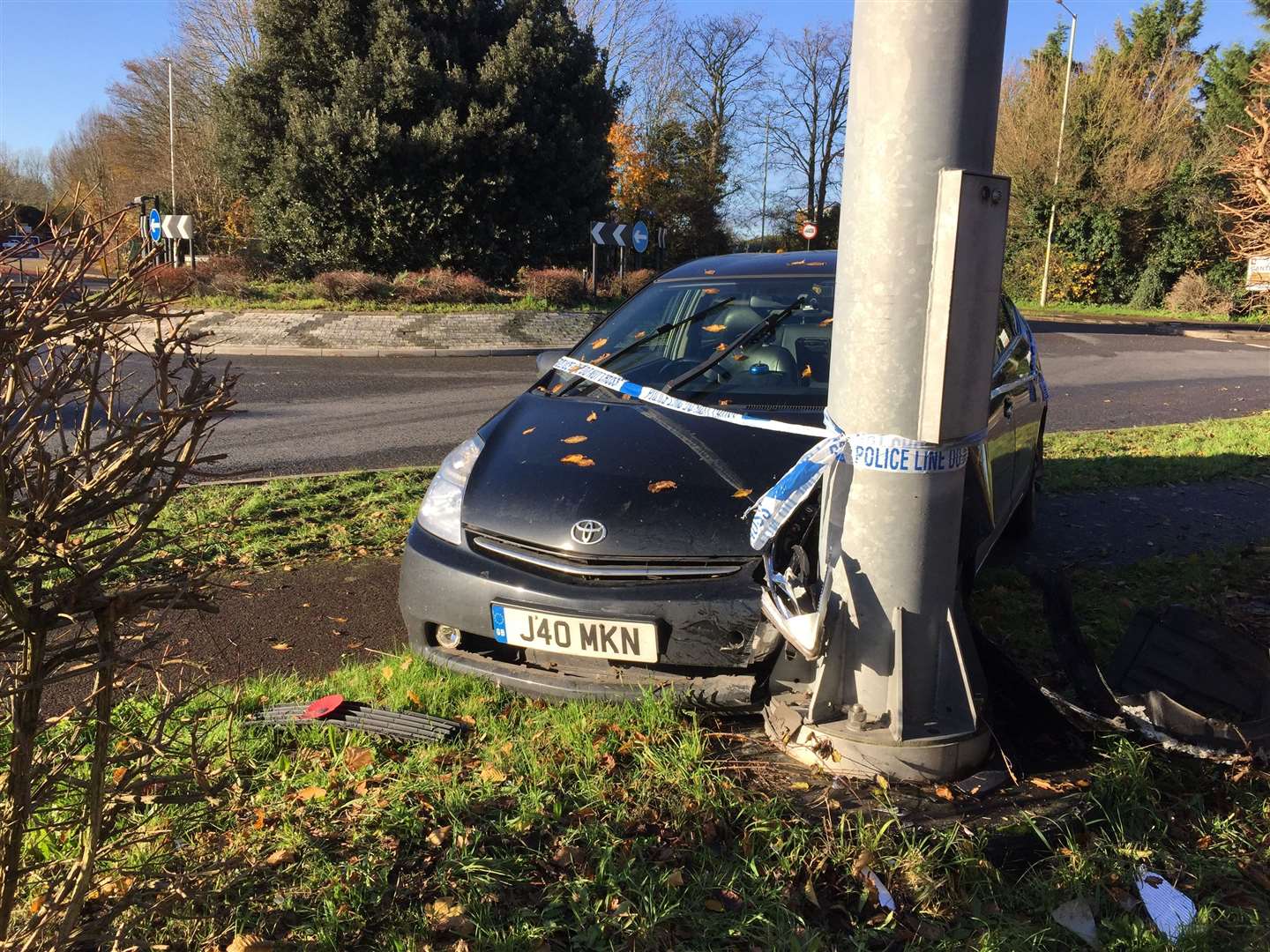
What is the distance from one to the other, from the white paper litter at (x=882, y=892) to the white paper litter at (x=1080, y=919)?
0.40m

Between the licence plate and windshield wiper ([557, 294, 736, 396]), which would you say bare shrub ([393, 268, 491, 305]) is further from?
the licence plate

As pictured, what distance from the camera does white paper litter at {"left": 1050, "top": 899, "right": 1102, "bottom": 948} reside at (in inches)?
91.5

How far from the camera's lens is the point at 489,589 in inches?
130

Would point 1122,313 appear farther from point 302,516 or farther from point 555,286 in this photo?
point 302,516

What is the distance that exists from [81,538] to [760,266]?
3838mm

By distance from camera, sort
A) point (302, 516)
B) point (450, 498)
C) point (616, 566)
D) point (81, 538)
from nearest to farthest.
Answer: point (81, 538) < point (616, 566) < point (450, 498) < point (302, 516)

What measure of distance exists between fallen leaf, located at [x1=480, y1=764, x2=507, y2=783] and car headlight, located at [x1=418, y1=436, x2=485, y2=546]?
3.00 ft


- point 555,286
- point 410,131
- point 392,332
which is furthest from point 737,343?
point 410,131

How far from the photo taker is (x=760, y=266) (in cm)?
506

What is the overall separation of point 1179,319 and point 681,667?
31411mm

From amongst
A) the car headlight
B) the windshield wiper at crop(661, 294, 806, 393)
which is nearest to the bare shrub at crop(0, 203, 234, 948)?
the car headlight

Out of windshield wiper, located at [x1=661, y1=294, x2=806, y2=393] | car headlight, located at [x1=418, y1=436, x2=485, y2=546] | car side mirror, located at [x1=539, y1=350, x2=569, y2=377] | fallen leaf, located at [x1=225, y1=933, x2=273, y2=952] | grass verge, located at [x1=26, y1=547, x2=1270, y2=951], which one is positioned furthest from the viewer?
car side mirror, located at [x1=539, y1=350, x2=569, y2=377]

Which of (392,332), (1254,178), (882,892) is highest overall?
(1254,178)

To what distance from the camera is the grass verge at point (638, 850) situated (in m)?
2.27
